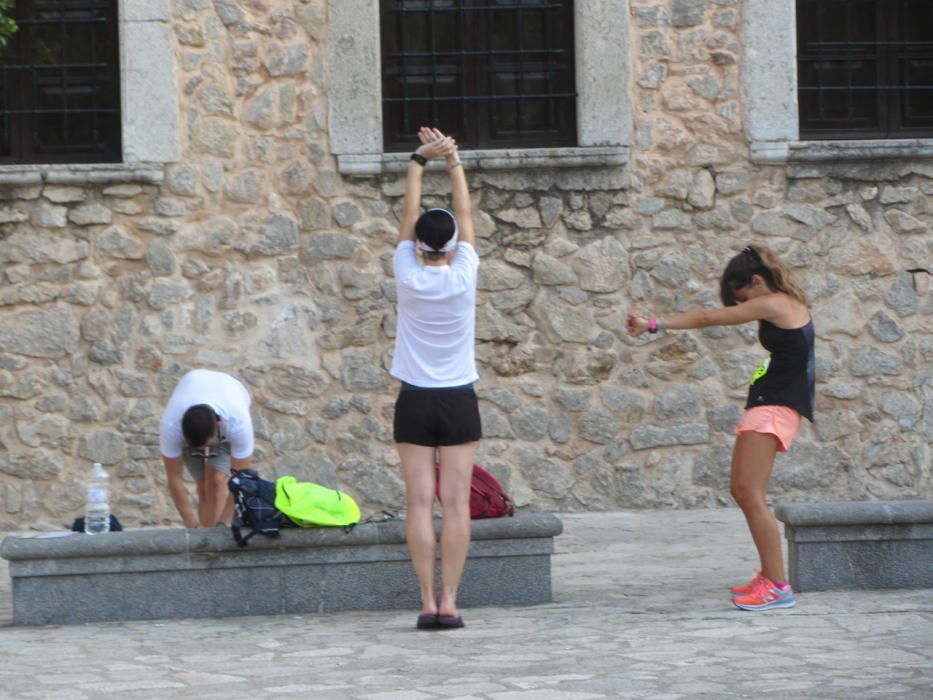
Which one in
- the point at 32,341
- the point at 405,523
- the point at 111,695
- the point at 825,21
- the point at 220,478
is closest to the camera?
the point at 111,695

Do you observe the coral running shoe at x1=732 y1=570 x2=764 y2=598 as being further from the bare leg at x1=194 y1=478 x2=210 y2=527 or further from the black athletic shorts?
the bare leg at x1=194 y1=478 x2=210 y2=527

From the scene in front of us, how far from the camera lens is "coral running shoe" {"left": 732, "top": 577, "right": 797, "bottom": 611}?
712cm

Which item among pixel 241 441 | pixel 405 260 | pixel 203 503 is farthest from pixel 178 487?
pixel 405 260

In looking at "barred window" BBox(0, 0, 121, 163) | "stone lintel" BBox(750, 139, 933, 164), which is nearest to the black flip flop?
A: "stone lintel" BBox(750, 139, 933, 164)

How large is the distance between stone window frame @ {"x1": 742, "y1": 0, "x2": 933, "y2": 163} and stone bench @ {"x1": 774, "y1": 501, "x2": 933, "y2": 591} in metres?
3.28

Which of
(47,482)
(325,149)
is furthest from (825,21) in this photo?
(47,482)

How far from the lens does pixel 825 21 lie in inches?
421

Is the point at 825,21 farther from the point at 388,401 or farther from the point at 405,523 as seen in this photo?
the point at 405,523

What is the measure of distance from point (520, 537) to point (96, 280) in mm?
3801

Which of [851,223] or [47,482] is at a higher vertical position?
[851,223]

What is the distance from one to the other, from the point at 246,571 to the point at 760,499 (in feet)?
7.21

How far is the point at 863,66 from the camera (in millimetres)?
10742

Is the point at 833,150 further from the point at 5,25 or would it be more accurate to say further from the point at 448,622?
the point at 5,25

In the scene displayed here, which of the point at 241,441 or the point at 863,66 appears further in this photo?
the point at 863,66
